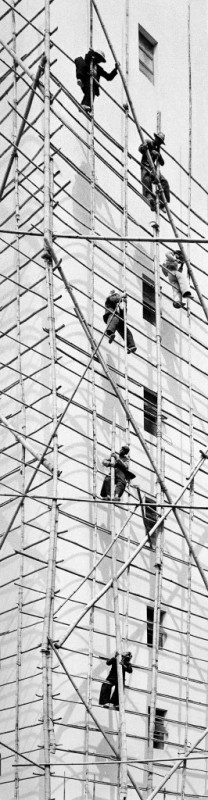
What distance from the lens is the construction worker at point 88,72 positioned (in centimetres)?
1631

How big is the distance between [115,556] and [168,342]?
4.02 meters

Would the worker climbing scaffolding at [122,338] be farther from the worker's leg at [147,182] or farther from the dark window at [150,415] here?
the dark window at [150,415]

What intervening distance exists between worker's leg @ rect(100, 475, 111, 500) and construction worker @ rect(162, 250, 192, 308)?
2.94m

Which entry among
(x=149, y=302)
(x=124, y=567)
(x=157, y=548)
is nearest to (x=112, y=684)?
(x=124, y=567)

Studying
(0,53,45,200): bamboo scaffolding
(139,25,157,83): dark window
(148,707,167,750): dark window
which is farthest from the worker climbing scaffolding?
(139,25,157,83): dark window

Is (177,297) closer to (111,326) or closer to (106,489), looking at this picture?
(111,326)

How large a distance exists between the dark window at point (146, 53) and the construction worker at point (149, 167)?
180 centimetres

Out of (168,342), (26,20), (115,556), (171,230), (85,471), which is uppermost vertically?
(26,20)

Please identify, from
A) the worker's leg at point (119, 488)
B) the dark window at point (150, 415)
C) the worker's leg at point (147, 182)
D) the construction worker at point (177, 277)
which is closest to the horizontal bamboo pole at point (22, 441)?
the worker's leg at point (119, 488)

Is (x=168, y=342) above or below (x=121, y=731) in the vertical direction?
above

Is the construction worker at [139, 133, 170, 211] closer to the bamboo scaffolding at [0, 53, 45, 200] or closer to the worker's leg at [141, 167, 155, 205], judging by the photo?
the worker's leg at [141, 167, 155, 205]

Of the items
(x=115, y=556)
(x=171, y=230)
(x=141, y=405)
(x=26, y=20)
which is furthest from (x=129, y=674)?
(x=26, y=20)

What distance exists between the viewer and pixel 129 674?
14656 millimetres

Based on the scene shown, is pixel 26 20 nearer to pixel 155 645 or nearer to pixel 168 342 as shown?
pixel 168 342
